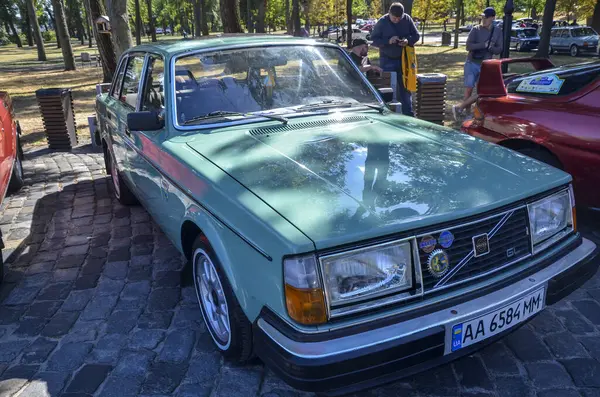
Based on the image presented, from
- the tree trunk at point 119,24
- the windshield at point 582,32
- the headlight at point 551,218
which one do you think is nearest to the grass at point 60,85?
the tree trunk at point 119,24

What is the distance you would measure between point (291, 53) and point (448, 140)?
1477 mm

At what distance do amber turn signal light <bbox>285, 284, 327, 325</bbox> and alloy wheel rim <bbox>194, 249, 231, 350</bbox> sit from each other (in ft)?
2.29

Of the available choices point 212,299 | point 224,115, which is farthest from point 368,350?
point 224,115

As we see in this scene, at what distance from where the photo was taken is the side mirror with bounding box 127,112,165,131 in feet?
11.5

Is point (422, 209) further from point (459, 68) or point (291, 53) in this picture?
point (459, 68)

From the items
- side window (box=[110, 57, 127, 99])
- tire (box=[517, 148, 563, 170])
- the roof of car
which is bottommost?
tire (box=[517, 148, 563, 170])

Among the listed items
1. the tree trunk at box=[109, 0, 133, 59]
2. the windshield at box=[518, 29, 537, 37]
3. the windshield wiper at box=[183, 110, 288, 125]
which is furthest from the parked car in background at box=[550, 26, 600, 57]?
the windshield wiper at box=[183, 110, 288, 125]

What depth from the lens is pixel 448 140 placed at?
337 centimetres

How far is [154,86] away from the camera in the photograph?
4.04 m

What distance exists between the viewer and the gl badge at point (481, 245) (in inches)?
95.3

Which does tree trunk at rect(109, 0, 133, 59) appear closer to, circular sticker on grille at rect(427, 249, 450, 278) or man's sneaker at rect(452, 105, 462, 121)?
man's sneaker at rect(452, 105, 462, 121)

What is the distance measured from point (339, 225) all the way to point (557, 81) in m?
3.57

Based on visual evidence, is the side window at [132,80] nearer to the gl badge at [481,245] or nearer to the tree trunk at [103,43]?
the gl badge at [481,245]

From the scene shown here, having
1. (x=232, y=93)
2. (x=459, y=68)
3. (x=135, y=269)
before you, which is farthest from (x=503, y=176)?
(x=459, y=68)
